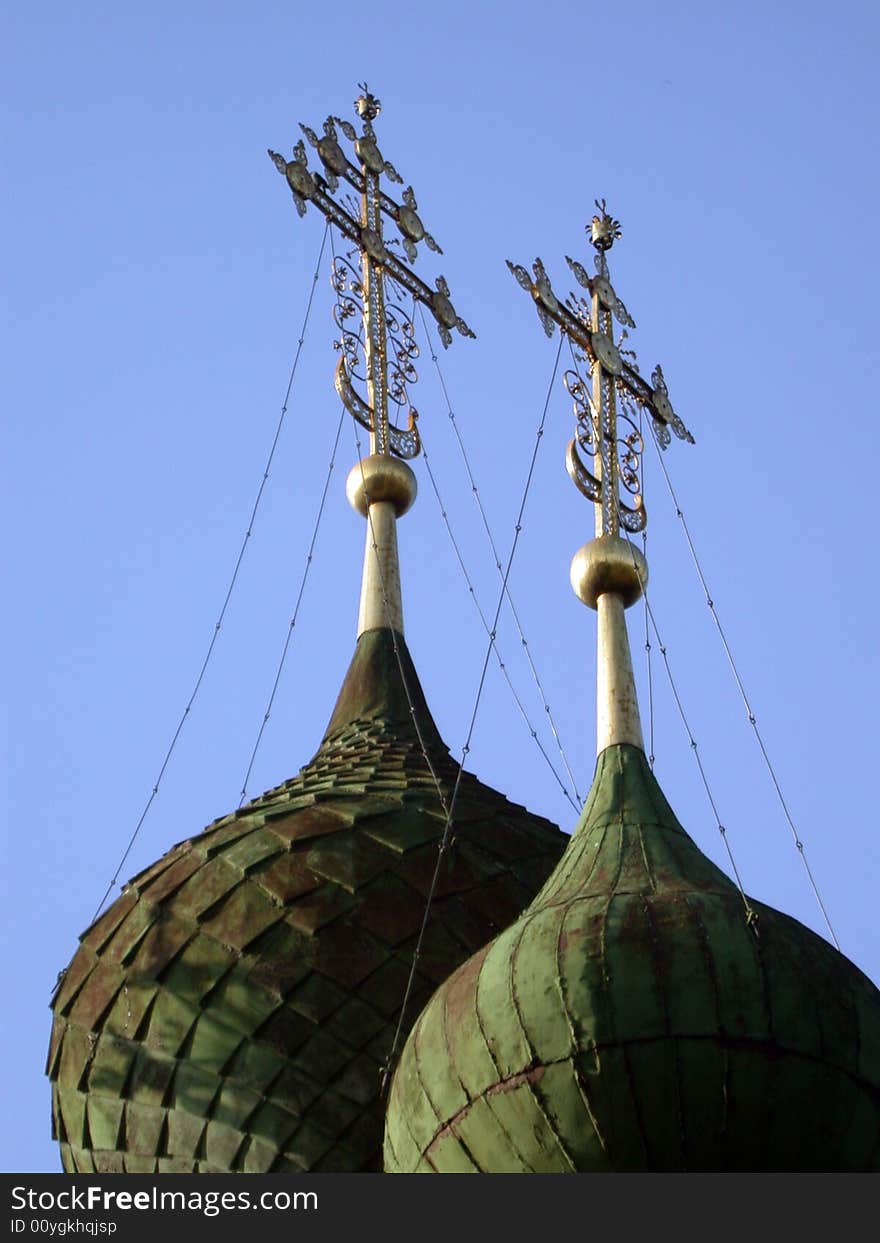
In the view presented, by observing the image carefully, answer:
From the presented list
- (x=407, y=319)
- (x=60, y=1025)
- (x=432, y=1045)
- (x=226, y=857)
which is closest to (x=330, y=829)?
(x=226, y=857)

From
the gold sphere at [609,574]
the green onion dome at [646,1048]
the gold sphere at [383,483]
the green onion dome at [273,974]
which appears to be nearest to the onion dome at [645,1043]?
the green onion dome at [646,1048]

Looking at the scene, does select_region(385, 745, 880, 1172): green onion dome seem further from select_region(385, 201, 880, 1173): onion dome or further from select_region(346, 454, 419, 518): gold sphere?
select_region(346, 454, 419, 518): gold sphere

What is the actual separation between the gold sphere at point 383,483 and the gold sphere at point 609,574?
11.0ft

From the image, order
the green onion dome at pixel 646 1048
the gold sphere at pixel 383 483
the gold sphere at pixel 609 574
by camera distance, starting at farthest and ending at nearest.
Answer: the gold sphere at pixel 383 483, the gold sphere at pixel 609 574, the green onion dome at pixel 646 1048

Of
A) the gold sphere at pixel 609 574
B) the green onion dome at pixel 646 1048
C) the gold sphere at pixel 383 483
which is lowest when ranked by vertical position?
the green onion dome at pixel 646 1048

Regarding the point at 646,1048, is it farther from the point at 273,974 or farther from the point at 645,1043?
the point at 273,974

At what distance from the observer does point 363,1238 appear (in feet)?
43.2

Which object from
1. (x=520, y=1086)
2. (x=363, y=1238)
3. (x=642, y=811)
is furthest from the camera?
Result: (x=642, y=811)

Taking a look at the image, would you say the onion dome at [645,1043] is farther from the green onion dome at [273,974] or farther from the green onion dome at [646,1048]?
the green onion dome at [273,974]

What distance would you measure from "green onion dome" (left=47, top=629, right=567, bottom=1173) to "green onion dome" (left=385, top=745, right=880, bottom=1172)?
1800 millimetres

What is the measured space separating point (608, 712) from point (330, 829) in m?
2.00

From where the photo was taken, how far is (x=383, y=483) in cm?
2167

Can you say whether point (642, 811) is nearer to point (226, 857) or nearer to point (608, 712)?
point (608, 712)

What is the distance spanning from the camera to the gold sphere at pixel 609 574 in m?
18.4
